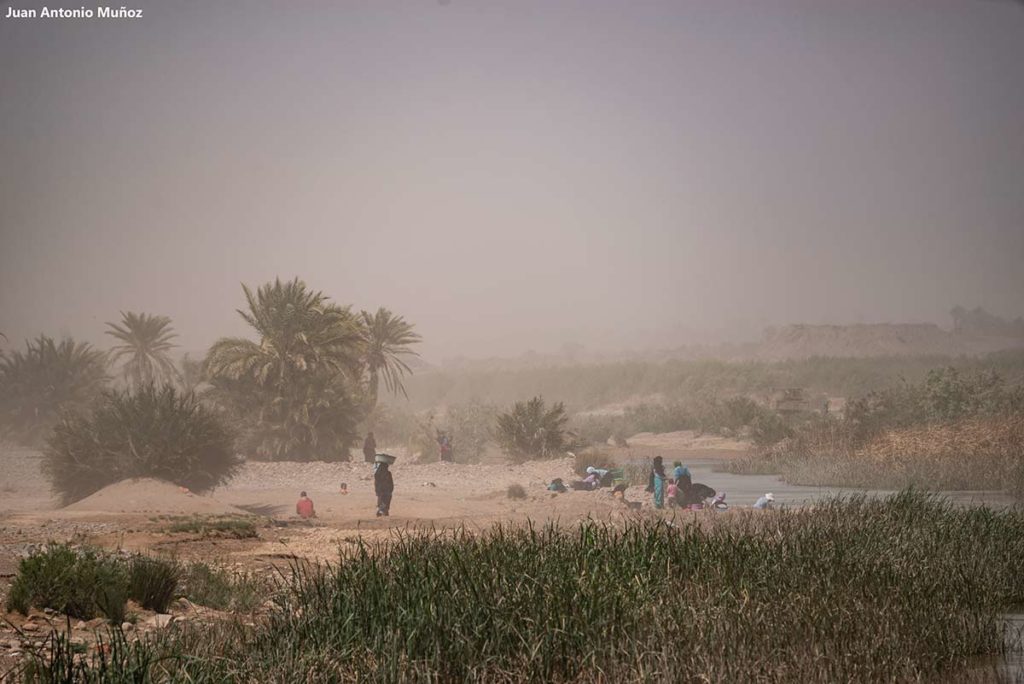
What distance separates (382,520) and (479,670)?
15.0 m

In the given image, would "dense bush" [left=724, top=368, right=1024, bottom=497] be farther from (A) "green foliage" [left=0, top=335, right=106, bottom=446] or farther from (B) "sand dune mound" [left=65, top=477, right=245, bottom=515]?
(A) "green foliage" [left=0, top=335, right=106, bottom=446]

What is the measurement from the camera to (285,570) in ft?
52.7

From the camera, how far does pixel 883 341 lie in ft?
299

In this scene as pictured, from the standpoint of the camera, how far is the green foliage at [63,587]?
12227 mm

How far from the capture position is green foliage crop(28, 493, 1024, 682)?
8.62m

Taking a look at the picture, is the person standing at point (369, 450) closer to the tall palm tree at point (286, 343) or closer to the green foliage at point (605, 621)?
the tall palm tree at point (286, 343)

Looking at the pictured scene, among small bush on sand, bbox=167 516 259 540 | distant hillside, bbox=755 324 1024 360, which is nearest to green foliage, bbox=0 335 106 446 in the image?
small bush on sand, bbox=167 516 259 540

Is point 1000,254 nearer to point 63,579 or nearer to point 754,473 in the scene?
point 754,473

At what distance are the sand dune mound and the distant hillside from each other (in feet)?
213

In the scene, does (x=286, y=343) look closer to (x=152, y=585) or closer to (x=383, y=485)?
(x=383, y=485)

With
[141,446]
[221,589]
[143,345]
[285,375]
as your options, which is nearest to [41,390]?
[143,345]

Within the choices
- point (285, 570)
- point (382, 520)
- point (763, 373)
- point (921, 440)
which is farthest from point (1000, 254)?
point (285, 570)

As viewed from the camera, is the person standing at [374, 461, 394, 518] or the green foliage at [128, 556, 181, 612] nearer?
the green foliage at [128, 556, 181, 612]

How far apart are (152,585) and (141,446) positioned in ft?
50.7
